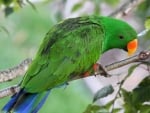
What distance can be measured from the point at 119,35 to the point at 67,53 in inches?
7.1

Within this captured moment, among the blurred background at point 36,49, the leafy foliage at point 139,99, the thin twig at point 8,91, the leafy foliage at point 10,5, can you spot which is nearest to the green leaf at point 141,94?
the leafy foliage at point 139,99

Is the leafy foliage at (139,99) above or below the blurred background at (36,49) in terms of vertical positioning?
above

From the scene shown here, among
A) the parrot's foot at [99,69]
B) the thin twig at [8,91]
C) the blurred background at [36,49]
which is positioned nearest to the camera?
the thin twig at [8,91]

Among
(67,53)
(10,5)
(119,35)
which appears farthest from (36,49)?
(67,53)

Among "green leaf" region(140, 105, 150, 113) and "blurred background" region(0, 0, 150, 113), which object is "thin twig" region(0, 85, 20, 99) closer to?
"green leaf" region(140, 105, 150, 113)

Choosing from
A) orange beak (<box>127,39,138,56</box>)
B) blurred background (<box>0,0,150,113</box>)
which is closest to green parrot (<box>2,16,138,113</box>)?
orange beak (<box>127,39,138,56</box>)

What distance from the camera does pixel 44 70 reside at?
1036 millimetres

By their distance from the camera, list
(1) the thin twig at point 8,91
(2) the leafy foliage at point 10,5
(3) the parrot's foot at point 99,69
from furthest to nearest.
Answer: (2) the leafy foliage at point 10,5, (3) the parrot's foot at point 99,69, (1) the thin twig at point 8,91

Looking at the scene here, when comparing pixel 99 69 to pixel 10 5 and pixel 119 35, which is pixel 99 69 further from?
pixel 10 5

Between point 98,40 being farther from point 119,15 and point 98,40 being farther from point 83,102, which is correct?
point 83,102

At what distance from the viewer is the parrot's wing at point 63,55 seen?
1.02 metres

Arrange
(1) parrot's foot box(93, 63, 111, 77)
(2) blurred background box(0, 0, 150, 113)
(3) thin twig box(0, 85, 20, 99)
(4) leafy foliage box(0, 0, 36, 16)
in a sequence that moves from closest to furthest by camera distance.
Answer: (3) thin twig box(0, 85, 20, 99) → (1) parrot's foot box(93, 63, 111, 77) → (4) leafy foliage box(0, 0, 36, 16) → (2) blurred background box(0, 0, 150, 113)

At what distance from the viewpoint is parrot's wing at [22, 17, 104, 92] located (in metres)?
1.02

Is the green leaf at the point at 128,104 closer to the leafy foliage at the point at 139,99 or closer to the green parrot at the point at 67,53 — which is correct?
the leafy foliage at the point at 139,99
